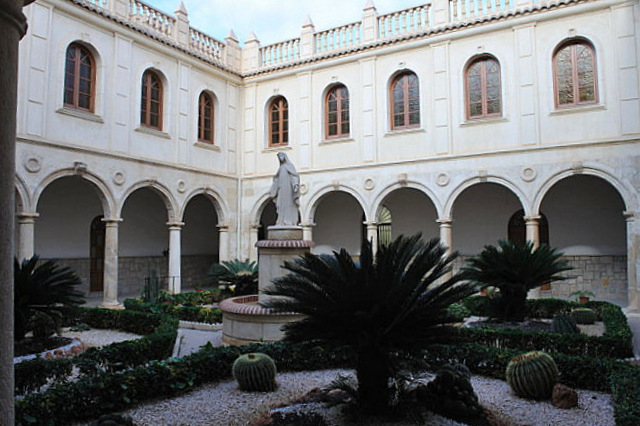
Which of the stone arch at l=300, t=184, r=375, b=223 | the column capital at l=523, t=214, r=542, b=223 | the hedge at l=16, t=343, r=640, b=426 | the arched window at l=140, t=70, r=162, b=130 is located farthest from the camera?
the stone arch at l=300, t=184, r=375, b=223

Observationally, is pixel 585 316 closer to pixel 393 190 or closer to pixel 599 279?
pixel 599 279

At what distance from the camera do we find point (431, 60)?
16.1 m

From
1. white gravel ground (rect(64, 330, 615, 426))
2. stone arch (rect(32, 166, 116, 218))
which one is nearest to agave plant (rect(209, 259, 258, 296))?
stone arch (rect(32, 166, 116, 218))

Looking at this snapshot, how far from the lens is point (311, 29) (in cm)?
1817

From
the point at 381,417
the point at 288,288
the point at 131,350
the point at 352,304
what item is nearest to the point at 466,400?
the point at 381,417

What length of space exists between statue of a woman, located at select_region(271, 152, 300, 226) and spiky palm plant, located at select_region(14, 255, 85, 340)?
390 centimetres

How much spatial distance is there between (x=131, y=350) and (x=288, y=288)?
10.9 feet

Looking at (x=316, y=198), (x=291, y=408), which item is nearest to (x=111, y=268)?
(x=316, y=198)

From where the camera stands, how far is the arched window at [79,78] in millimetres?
13797

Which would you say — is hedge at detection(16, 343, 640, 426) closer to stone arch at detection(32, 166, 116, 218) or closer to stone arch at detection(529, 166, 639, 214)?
stone arch at detection(529, 166, 639, 214)

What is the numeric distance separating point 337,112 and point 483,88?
502 cm

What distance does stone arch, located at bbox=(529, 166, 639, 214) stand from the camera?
1327 centimetres

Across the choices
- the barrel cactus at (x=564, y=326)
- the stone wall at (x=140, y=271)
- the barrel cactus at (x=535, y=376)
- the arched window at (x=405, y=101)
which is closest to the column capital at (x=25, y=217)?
the stone wall at (x=140, y=271)

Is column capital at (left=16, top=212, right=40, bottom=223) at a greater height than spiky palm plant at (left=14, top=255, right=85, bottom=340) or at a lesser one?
greater
